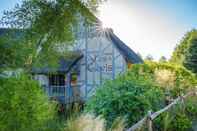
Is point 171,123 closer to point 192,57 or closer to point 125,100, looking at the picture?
point 125,100

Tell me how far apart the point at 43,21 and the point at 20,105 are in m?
A: 1.19

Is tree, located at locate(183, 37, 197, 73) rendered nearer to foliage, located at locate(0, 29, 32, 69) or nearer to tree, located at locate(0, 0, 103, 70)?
tree, located at locate(0, 0, 103, 70)

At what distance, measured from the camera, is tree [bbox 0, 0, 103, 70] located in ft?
12.3

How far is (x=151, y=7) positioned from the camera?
30.4 ft

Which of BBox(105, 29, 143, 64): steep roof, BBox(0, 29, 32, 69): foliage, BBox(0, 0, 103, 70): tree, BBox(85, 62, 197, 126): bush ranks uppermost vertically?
BBox(105, 29, 143, 64): steep roof

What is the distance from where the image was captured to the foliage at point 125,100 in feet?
23.7

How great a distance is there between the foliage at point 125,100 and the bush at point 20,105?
378 centimetres

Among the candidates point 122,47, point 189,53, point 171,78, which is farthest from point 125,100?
point 189,53

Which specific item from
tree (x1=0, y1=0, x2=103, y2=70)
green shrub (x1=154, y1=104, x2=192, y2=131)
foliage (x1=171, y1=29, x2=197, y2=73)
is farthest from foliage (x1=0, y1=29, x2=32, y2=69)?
foliage (x1=171, y1=29, x2=197, y2=73)

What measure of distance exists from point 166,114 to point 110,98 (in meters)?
1.52

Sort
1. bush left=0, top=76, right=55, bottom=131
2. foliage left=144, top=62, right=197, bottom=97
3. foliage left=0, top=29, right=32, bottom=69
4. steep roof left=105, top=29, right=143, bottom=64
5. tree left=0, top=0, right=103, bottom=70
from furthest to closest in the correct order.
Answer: steep roof left=105, top=29, right=143, bottom=64 < foliage left=144, top=62, right=197, bottom=97 < tree left=0, top=0, right=103, bottom=70 < foliage left=0, top=29, right=32, bottom=69 < bush left=0, top=76, right=55, bottom=131

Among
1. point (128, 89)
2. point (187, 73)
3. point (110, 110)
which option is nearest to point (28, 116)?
point (110, 110)

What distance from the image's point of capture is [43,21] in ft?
12.3

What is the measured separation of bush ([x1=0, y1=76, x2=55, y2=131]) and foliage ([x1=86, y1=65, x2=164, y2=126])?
149 inches
